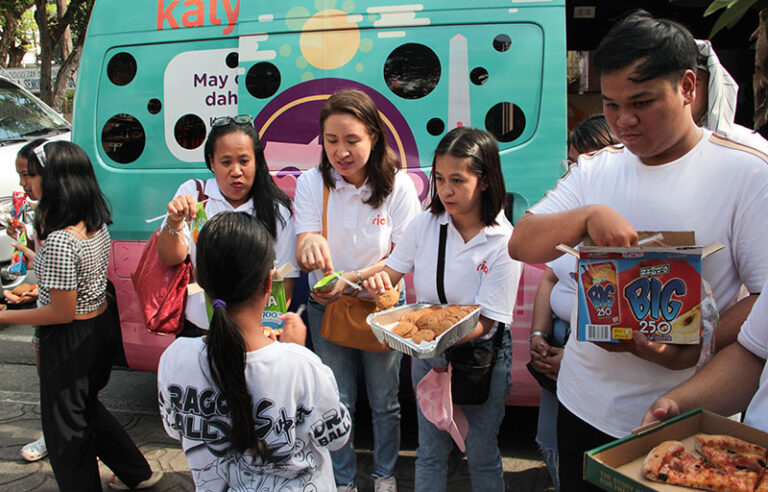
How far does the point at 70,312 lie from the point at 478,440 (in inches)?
70.9

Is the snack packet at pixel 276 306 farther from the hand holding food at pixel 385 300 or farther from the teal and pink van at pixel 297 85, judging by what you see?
the teal and pink van at pixel 297 85

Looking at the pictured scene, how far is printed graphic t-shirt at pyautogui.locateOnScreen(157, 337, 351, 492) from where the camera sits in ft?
5.15

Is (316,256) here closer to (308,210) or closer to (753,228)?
(308,210)

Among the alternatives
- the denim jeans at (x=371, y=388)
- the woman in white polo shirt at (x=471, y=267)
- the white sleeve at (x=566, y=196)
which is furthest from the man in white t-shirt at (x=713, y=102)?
the denim jeans at (x=371, y=388)

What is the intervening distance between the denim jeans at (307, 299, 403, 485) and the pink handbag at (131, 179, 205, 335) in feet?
1.96

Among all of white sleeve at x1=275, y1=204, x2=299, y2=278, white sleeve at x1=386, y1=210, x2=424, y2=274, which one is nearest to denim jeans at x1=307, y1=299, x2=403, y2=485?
white sleeve at x1=275, y1=204, x2=299, y2=278

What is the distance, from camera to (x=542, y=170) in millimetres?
2902

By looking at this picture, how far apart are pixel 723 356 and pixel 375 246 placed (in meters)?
1.59

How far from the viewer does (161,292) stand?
2701 millimetres

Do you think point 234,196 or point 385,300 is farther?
point 234,196

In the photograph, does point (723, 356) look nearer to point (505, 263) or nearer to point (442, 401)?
point (505, 263)

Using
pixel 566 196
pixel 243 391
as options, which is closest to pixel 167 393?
pixel 243 391

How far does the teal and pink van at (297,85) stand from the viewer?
9.52ft

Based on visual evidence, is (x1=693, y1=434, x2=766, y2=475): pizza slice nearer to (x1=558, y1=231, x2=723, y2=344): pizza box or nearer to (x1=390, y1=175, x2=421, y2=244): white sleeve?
(x1=558, y1=231, x2=723, y2=344): pizza box
